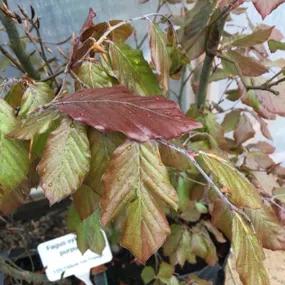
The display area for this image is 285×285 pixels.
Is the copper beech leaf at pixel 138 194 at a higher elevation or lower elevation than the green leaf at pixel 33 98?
lower

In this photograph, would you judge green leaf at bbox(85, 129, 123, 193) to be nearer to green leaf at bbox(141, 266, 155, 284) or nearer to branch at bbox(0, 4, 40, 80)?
branch at bbox(0, 4, 40, 80)

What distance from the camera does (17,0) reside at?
0.88 m

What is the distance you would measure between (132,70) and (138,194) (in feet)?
0.52

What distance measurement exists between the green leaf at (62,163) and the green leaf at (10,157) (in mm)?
23

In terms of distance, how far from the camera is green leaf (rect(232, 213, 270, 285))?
411mm

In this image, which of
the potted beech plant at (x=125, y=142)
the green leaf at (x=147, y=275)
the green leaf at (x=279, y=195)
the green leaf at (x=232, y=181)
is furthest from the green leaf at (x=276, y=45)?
the green leaf at (x=147, y=275)

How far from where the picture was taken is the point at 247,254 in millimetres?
411

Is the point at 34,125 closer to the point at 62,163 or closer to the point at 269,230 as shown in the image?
the point at 62,163

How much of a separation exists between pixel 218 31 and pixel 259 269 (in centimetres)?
34

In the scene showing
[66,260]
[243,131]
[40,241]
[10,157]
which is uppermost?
[10,157]

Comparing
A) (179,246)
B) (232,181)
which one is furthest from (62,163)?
(179,246)

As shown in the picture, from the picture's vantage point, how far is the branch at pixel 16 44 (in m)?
0.62

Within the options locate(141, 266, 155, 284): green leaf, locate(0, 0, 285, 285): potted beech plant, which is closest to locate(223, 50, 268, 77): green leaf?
locate(0, 0, 285, 285): potted beech plant

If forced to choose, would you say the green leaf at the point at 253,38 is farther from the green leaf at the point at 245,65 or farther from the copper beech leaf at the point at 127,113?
the copper beech leaf at the point at 127,113
